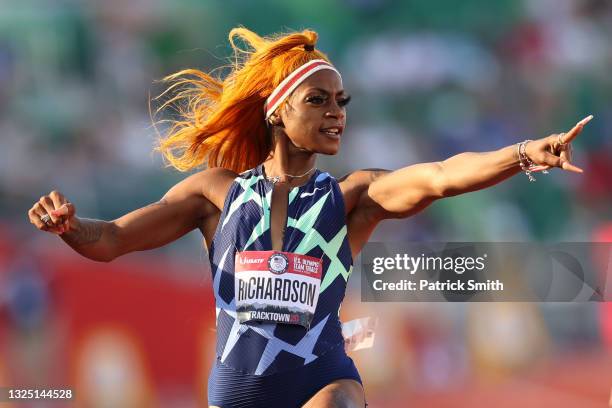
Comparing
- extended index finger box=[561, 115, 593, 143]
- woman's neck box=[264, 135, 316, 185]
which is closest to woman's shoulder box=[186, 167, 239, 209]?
woman's neck box=[264, 135, 316, 185]

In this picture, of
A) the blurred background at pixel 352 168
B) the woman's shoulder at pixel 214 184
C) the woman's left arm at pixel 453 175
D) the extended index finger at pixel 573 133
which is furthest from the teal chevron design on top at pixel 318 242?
the blurred background at pixel 352 168

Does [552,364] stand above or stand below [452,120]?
below

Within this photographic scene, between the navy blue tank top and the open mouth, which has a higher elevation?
the open mouth

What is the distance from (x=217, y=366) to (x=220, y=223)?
52 cm

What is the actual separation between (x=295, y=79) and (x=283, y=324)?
961 mm

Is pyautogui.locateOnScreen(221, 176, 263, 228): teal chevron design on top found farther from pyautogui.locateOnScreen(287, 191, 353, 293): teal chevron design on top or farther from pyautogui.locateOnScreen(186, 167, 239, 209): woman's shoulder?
pyautogui.locateOnScreen(287, 191, 353, 293): teal chevron design on top

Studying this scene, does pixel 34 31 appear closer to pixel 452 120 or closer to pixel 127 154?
pixel 127 154

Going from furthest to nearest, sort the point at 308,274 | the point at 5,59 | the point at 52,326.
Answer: the point at 5,59
the point at 52,326
the point at 308,274

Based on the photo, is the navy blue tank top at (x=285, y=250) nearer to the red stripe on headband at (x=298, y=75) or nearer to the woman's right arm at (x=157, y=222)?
the woman's right arm at (x=157, y=222)

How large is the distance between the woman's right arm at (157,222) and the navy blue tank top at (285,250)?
0.42ft

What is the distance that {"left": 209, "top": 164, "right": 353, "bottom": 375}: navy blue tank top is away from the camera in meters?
3.32

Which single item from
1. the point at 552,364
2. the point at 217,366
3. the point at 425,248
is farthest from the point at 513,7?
the point at 217,366

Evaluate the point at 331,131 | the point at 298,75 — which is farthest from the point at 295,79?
the point at 331,131

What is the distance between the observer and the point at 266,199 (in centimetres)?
351
